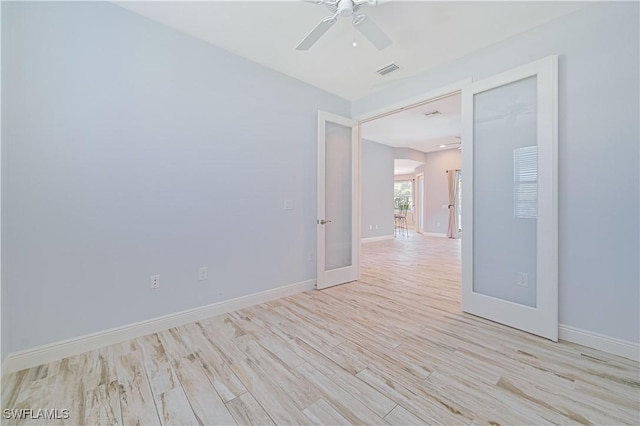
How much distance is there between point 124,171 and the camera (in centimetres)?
209

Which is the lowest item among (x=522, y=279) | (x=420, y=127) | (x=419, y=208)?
(x=522, y=279)

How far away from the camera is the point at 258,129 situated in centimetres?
→ 286

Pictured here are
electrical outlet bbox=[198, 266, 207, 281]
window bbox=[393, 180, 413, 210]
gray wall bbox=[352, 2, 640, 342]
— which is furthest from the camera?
window bbox=[393, 180, 413, 210]

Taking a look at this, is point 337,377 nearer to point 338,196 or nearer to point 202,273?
point 202,273

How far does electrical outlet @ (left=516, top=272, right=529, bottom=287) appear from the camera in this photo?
89.3 inches

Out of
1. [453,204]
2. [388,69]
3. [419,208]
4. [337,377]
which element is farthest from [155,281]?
[419,208]

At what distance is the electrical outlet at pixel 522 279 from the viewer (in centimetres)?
227

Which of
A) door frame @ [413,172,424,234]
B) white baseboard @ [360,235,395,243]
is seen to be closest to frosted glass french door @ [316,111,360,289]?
white baseboard @ [360,235,395,243]

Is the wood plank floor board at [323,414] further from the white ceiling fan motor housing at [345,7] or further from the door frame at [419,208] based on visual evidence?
the door frame at [419,208]

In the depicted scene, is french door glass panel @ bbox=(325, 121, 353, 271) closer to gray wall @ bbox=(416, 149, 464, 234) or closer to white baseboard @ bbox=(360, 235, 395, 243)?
white baseboard @ bbox=(360, 235, 395, 243)

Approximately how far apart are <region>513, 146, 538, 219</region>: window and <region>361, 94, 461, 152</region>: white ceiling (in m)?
2.10

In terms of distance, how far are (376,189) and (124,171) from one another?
259 inches

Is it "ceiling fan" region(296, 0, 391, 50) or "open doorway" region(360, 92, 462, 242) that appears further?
"open doorway" region(360, 92, 462, 242)

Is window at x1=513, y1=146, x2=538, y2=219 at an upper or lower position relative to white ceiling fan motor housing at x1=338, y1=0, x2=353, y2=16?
lower
